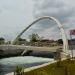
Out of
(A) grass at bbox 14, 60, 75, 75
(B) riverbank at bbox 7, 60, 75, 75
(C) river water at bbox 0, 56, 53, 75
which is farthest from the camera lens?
(C) river water at bbox 0, 56, 53, 75

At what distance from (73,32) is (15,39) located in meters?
69.6

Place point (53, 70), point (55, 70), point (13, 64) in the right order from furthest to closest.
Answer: point (13, 64), point (55, 70), point (53, 70)

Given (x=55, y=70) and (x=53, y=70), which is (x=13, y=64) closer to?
(x=55, y=70)

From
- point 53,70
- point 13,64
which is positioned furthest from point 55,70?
point 13,64

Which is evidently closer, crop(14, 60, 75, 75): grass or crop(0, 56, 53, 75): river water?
crop(14, 60, 75, 75): grass

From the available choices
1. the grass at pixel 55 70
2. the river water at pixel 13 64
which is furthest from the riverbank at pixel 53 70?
the river water at pixel 13 64

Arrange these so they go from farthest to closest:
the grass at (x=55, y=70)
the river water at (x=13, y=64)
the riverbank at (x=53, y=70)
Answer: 1. the river water at (x=13, y=64)
2. the grass at (x=55, y=70)
3. the riverbank at (x=53, y=70)

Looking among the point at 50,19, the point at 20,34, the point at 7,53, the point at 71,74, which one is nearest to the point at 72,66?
the point at 71,74

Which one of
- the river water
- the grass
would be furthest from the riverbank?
the river water

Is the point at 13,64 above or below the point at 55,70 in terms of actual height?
below

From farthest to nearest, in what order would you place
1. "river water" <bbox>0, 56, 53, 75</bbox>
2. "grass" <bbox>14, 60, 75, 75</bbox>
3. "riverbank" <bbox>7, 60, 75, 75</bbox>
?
"river water" <bbox>0, 56, 53, 75</bbox> < "grass" <bbox>14, 60, 75, 75</bbox> < "riverbank" <bbox>7, 60, 75, 75</bbox>

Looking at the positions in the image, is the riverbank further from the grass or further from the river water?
the river water

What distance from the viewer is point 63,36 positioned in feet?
218

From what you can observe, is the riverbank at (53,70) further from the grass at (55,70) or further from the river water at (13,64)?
the river water at (13,64)
